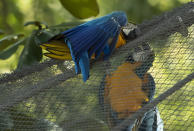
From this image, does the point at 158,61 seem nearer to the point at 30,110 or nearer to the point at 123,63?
the point at 123,63

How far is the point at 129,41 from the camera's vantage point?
1.09 metres

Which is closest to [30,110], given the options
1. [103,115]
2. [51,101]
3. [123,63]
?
[51,101]

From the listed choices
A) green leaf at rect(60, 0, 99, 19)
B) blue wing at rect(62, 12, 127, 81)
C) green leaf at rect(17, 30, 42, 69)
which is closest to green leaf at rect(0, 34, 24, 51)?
green leaf at rect(17, 30, 42, 69)

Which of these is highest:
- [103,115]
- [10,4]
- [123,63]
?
[10,4]

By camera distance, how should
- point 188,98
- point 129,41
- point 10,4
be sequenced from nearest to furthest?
point 188,98 < point 129,41 < point 10,4

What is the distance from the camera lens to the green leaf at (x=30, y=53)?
1.27 meters

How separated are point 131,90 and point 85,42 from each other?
0.24 metres

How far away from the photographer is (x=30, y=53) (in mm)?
1288

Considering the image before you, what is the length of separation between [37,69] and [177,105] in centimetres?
51

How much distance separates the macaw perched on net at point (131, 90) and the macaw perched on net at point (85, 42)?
3.2 inches

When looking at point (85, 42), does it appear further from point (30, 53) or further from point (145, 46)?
point (30, 53)

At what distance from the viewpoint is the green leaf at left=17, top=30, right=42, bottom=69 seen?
4.16ft

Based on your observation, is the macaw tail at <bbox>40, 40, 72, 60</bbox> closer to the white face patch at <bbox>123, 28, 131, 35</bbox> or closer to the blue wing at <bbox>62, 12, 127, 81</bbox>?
the blue wing at <bbox>62, 12, 127, 81</bbox>

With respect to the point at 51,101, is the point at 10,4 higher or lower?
higher
